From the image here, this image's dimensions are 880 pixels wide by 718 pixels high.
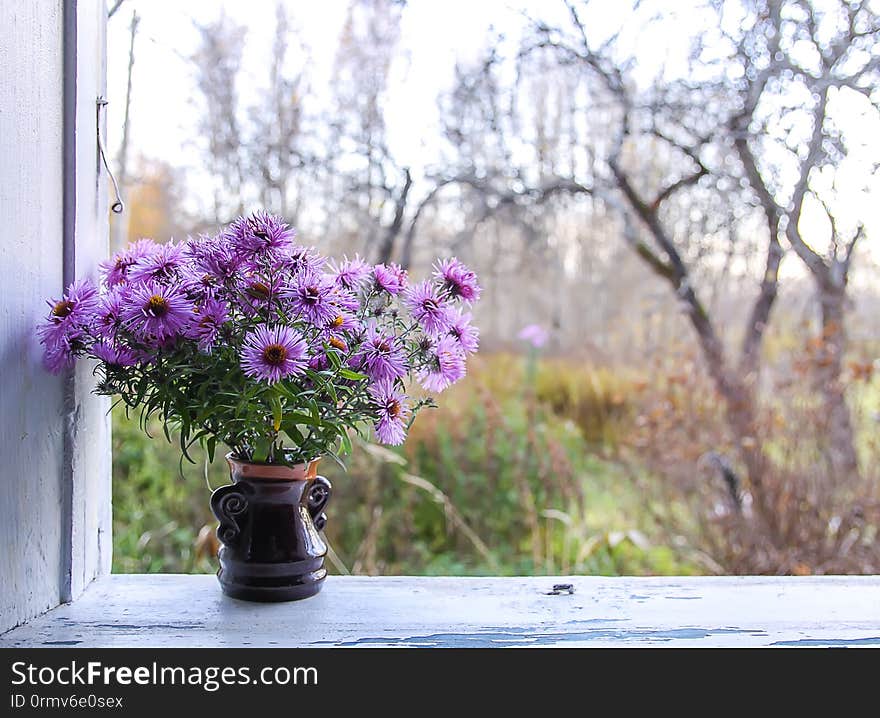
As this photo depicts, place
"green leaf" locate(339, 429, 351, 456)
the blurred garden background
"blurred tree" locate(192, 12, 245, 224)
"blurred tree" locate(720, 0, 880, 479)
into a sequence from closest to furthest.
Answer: "green leaf" locate(339, 429, 351, 456) < "blurred tree" locate(720, 0, 880, 479) < the blurred garden background < "blurred tree" locate(192, 12, 245, 224)

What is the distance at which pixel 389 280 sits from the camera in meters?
0.92

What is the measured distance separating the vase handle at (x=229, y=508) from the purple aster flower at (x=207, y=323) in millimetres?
178

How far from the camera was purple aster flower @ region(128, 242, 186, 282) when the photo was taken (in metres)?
0.85

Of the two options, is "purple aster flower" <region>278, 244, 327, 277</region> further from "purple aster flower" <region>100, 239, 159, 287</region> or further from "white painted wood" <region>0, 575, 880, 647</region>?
"white painted wood" <region>0, 575, 880, 647</region>

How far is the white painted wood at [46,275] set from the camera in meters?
0.80

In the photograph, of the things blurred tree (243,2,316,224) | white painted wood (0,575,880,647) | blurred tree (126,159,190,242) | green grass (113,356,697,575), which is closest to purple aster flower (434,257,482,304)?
white painted wood (0,575,880,647)

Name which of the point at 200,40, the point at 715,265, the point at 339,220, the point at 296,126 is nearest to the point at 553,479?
the point at 715,265

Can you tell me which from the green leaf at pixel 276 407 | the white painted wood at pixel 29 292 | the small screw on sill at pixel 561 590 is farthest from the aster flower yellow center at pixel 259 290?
the small screw on sill at pixel 561 590

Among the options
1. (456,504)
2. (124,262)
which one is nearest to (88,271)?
(124,262)

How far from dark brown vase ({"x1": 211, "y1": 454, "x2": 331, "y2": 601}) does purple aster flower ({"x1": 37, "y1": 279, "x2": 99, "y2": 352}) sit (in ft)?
0.71

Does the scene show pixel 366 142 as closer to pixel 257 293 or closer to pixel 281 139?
pixel 281 139

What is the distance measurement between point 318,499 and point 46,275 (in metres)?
0.38
